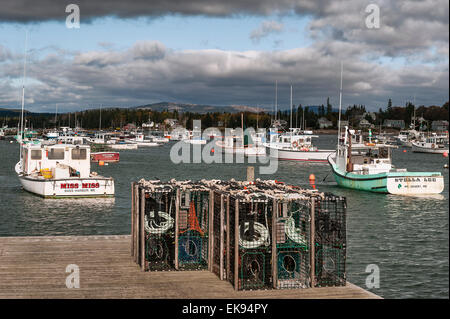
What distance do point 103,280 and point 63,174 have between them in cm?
2401

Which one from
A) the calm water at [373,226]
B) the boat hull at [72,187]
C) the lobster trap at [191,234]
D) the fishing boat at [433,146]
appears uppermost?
the fishing boat at [433,146]

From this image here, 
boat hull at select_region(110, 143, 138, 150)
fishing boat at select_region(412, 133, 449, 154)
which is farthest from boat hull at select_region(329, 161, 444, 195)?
boat hull at select_region(110, 143, 138, 150)

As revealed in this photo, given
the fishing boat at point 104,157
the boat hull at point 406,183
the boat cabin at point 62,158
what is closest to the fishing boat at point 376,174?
the boat hull at point 406,183

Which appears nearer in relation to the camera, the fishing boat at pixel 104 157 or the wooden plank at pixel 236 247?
the wooden plank at pixel 236 247

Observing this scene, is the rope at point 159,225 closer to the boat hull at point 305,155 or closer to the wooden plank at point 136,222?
the wooden plank at point 136,222

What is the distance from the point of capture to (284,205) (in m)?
10.8

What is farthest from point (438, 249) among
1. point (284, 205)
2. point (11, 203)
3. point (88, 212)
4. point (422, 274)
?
point (11, 203)

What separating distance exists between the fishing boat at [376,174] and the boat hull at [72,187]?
17605 millimetres

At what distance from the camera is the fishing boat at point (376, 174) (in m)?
39.1

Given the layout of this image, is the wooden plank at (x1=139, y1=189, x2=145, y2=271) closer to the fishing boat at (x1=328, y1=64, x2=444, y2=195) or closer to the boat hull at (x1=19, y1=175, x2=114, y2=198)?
the boat hull at (x1=19, y1=175, x2=114, y2=198)

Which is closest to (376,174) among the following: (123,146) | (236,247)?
(236,247)

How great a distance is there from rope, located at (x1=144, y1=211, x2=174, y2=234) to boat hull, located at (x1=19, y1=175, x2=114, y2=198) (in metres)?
22.1

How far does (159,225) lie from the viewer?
1140 cm

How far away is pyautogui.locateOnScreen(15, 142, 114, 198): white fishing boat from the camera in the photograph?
3253 centimetres
